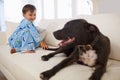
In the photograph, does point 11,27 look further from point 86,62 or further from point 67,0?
point 86,62

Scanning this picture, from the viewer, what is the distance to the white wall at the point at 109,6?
8.11ft

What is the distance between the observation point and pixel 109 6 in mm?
2582

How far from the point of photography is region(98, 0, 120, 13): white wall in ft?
8.11

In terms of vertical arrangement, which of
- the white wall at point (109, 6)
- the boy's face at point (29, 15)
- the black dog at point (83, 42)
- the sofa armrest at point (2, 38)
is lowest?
the sofa armrest at point (2, 38)

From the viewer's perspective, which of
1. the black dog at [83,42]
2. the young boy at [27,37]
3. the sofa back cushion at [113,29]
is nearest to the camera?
the black dog at [83,42]

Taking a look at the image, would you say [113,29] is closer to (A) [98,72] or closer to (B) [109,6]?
(A) [98,72]

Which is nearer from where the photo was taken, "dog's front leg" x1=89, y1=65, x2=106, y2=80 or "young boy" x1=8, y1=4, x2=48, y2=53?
"dog's front leg" x1=89, y1=65, x2=106, y2=80

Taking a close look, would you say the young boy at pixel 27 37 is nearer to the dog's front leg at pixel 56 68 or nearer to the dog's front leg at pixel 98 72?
the dog's front leg at pixel 56 68

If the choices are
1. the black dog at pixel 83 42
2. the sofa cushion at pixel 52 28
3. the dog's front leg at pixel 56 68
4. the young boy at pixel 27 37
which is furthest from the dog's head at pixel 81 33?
→ the sofa cushion at pixel 52 28

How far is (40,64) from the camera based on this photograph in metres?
1.42

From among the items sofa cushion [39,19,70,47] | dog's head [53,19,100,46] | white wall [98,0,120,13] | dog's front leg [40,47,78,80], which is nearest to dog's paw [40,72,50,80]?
dog's front leg [40,47,78,80]

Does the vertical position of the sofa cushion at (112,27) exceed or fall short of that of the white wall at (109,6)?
it falls short

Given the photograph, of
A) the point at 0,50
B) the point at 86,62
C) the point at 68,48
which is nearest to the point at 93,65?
the point at 86,62

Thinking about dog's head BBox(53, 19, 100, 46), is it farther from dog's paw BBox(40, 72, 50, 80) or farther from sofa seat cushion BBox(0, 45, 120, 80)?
dog's paw BBox(40, 72, 50, 80)
